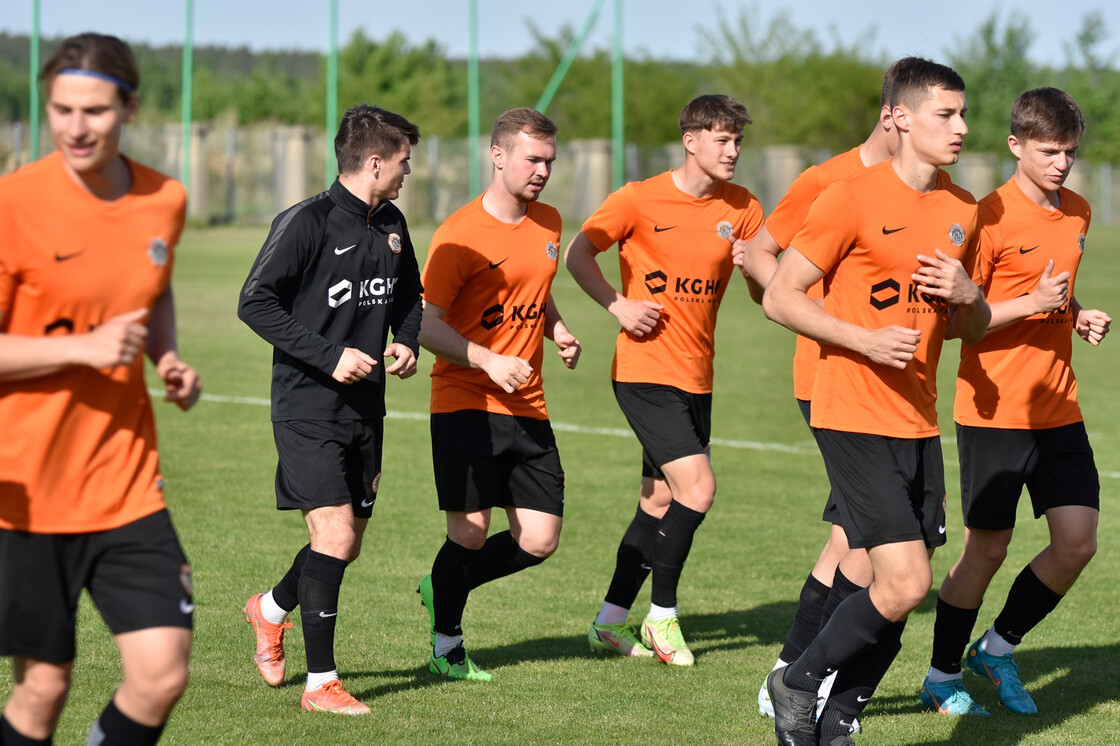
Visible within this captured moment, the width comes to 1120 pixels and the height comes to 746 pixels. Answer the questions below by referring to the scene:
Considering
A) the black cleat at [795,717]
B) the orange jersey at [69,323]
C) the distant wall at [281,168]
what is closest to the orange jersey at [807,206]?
the black cleat at [795,717]

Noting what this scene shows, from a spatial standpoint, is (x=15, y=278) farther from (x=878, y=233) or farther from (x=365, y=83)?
(x=365, y=83)

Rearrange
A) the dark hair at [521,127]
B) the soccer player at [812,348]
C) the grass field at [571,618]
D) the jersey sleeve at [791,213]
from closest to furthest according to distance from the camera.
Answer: the soccer player at [812,348] → the grass field at [571,618] → the jersey sleeve at [791,213] → the dark hair at [521,127]

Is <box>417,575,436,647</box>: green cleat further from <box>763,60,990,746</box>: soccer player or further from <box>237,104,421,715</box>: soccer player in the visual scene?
<box>763,60,990,746</box>: soccer player

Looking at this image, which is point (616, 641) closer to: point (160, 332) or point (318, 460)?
point (318, 460)

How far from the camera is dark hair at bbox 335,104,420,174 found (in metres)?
5.55

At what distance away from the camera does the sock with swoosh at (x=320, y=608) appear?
18.3 ft

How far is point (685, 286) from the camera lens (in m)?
6.60

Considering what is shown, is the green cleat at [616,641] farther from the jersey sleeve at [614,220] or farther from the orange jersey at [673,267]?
the jersey sleeve at [614,220]

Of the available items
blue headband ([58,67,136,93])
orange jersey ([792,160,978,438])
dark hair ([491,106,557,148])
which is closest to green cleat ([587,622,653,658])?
orange jersey ([792,160,978,438])

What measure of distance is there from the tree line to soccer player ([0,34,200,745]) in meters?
60.2

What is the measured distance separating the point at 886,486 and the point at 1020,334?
1350mm

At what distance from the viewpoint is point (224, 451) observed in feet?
37.5

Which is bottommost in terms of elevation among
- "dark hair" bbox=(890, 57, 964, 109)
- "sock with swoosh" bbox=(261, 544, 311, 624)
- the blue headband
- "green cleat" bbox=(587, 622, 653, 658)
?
"green cleat" bbox=(587, 622, 653, 658)

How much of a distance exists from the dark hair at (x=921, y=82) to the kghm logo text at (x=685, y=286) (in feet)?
6.31
